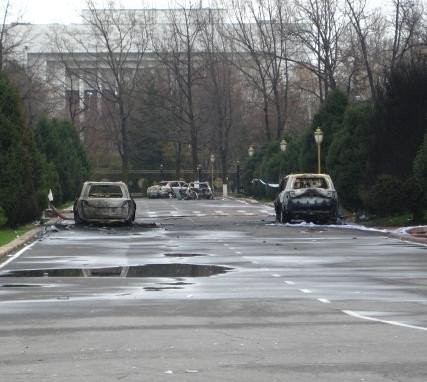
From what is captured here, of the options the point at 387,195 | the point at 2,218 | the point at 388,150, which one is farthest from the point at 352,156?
the point at 2,218

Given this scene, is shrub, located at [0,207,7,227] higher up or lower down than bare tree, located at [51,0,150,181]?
lower down

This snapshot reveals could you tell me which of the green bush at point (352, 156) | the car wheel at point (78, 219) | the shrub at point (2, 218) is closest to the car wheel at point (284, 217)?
the green bush at point (352, 156)

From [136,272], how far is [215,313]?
7425 mm

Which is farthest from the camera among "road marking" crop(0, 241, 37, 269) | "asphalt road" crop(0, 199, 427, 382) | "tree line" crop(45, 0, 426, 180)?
"tree line" crop(45, 0, 426, 180)

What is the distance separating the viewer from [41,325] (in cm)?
1345

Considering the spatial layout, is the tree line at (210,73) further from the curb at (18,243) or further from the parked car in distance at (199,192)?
the curb at (18,243)

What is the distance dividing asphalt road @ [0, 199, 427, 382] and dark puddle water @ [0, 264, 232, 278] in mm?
35

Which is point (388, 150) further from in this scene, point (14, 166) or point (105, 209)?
point (14, 166)

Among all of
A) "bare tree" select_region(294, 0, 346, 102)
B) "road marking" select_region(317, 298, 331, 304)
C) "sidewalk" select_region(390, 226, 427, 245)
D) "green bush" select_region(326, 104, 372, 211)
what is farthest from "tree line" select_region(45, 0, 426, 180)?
"road marking" select_region(317, 298, 331, 304)

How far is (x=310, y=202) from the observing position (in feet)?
139

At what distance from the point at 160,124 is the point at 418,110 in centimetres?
7000

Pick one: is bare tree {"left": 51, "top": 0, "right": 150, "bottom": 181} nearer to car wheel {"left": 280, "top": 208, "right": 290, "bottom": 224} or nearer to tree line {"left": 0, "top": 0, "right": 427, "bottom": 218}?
tree line {"left": 0, "top": 0, "right": 427, "bottom": 218}

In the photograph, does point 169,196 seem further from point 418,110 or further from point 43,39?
point 418,110

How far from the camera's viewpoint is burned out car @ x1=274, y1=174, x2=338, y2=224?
4228 cm
